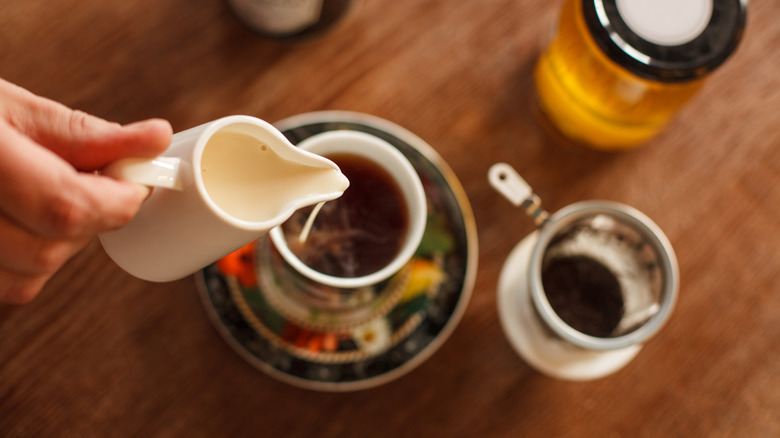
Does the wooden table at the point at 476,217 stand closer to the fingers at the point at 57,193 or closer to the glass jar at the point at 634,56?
the glass jar at the point at 634,56

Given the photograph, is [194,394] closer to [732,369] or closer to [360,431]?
[360,431]

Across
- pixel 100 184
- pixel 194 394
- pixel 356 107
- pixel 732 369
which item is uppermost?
pixel 100 184

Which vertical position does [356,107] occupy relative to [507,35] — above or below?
below

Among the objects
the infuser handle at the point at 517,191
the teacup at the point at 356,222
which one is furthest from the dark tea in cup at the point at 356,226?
the infuser handle at the point at 517,191

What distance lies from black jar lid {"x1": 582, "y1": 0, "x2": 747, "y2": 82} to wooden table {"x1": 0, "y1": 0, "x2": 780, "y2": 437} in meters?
0.20

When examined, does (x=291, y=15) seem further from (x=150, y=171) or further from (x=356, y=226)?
(x=150, y=171)

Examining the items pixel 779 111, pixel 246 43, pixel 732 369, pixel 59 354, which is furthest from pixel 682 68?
pixel 59 354

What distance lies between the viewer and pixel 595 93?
2.51 feet

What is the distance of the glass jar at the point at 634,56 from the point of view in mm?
680

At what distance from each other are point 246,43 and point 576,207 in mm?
491

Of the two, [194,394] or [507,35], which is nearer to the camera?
[194,394]

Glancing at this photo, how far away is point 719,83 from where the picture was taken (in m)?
0.88

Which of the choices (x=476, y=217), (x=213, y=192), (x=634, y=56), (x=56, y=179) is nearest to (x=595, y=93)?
(x=634, y=56)

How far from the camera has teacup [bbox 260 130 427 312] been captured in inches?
25.7
